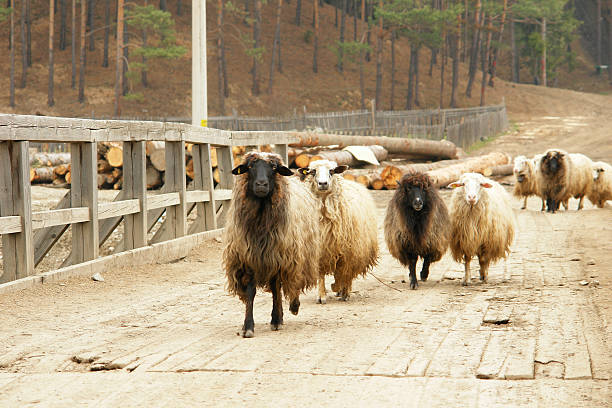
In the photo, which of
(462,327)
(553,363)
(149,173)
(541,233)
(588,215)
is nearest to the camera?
(553,363)

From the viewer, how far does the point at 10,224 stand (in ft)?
26.1

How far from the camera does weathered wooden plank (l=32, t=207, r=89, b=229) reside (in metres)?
8.35

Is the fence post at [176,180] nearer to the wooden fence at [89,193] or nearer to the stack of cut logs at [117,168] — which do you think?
the wooden fence at [89,193]

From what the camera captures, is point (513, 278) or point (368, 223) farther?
point (513, 278)

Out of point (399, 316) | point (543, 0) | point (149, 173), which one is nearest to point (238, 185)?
point (399, 316)

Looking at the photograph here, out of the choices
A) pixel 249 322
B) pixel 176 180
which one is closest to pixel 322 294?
pixel 249 322

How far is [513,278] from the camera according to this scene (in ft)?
33.5

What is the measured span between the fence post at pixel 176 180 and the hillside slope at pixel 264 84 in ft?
100

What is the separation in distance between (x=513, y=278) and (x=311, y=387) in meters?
5.92

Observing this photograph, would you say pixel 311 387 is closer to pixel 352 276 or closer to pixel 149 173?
pixel 352 276

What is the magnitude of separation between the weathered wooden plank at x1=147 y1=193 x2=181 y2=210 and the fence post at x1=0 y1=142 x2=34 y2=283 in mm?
2895

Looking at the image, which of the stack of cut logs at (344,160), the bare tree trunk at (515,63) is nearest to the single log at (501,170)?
the stack of cut logs at (344,160)

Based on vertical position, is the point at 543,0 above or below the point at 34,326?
above

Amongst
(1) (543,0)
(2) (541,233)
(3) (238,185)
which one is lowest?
(2) (541,233)
